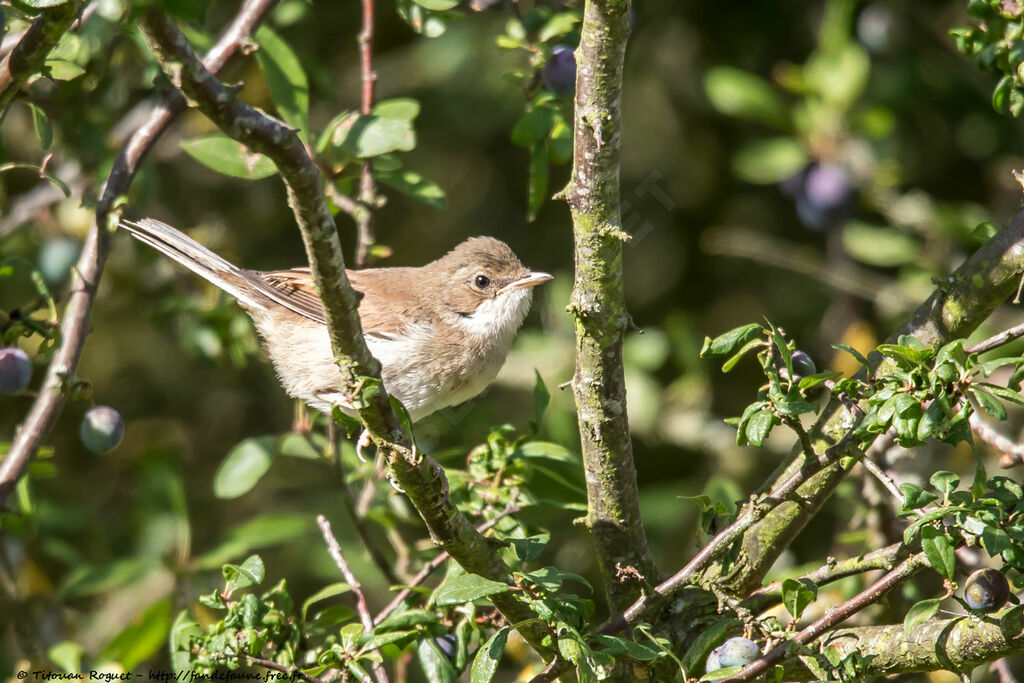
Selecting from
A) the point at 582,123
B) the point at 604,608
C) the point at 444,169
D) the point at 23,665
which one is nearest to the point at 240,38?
the point at 582,123

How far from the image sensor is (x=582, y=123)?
101 inches

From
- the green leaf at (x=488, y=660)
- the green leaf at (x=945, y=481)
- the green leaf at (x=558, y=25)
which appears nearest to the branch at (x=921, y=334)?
the green leaf at (x=945, y=481)

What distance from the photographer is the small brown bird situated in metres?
4.31

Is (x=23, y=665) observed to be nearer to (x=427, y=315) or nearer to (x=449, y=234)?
(x=427, y=315)

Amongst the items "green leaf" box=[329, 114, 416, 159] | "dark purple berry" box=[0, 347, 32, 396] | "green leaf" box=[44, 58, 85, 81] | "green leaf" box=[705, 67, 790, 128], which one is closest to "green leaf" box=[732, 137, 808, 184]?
"green leaf" box=[705, 67, 790, 128]

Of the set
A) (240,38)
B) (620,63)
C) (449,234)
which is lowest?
Result: (449,234)

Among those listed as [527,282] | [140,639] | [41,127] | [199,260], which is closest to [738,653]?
[527,282]

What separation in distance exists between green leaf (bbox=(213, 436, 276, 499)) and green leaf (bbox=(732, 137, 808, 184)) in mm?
2856

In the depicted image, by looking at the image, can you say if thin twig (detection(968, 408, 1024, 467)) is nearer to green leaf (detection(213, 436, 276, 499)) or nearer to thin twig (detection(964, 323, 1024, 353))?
thin twig (detection(964, 323, 1024, 353))

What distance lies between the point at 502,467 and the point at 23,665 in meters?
2.08

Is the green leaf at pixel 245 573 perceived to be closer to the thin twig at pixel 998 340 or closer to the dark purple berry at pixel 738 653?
the dark purple berry at pixel 738 653

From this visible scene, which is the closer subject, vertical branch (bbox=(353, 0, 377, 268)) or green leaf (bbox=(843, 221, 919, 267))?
vertical branch (bbox=(353, 0, 377, 268))

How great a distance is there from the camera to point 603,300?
9.07 feet

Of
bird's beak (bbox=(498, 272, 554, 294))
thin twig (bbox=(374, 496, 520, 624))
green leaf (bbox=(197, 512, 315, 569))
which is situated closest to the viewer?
thin twig (bbox=(374, 496, 520, 624))
